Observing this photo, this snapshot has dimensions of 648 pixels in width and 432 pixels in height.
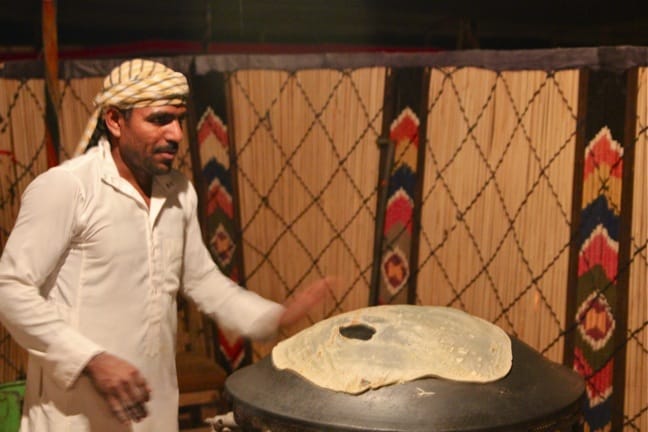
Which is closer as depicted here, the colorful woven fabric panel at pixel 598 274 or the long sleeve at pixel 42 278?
the long sleeve at pixel 42 278

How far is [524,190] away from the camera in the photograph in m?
3.54

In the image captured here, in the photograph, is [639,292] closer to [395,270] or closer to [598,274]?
[598,274]

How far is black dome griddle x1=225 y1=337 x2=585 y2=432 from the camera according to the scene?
2.44 metres

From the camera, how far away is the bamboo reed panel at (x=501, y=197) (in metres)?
3.46

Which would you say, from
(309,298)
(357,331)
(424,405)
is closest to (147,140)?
(309,298)

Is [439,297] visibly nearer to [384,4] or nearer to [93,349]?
[93,349]

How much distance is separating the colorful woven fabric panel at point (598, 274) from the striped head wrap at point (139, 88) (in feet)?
4.93

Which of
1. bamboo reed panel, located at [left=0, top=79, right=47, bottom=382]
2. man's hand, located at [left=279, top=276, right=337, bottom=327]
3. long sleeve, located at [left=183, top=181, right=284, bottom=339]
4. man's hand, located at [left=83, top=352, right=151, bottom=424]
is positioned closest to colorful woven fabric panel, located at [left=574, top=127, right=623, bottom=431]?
man's hand, located at [left=279, top=276, right=337, bottom=327]

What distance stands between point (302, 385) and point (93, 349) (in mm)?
569

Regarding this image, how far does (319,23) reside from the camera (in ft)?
19.2

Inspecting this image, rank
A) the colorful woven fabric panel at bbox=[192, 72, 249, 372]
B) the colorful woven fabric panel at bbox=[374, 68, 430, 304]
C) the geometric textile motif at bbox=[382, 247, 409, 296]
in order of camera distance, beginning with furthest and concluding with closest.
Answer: the colorful woven fabric panel at bbox=[192, 72, 249, 372] < the geometric textile motif at bbox=[382, 247, 409, 296] < the colorful woven fabric panel at bbox=[374, 68, 430, 304]

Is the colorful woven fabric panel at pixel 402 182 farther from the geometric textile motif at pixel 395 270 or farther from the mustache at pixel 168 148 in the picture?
the mustache at pixel 168 148

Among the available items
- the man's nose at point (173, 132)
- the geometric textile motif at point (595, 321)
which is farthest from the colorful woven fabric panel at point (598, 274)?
the man's nose at point (173, 132)

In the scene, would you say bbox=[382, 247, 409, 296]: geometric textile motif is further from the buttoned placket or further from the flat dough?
the buttoned placket
